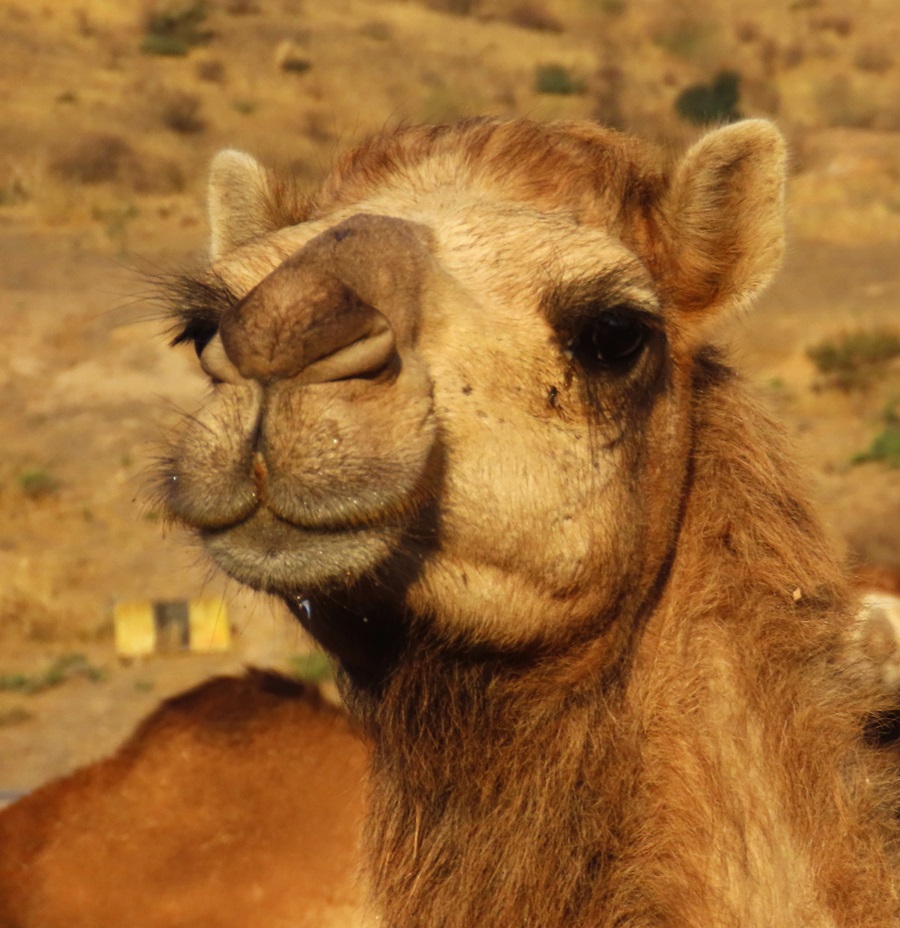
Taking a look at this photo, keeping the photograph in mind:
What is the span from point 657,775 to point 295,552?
113cm

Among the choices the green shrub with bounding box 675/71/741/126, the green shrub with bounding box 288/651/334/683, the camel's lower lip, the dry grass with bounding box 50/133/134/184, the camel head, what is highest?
the green shrub with bounding box 675/71/741/126

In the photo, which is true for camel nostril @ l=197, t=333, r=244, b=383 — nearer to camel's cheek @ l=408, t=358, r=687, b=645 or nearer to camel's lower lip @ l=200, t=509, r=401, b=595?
camel's lower lip @ l=200, t=509, r=401, b=595

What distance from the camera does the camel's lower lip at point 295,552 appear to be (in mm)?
3037

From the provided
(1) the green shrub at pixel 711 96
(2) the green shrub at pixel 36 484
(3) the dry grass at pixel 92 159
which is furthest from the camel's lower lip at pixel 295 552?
(1) the green shrub at pixel 711 96

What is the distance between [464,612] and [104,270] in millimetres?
18813

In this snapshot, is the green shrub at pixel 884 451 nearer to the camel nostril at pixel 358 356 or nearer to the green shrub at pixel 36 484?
the green shrub at pixel 36 484

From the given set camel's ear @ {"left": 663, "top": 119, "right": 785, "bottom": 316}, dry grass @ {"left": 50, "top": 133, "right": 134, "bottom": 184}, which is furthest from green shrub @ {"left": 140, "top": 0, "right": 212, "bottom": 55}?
camel's ear @ {"left": 663, "top": 119, "right": 785, "bottom": 316}

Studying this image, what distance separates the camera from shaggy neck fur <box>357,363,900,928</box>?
3465 millimetres

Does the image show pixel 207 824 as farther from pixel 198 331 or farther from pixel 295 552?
pixel 295 552

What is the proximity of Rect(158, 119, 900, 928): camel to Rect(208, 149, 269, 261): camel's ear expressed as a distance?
17.3 inches

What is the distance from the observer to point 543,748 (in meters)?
3.57

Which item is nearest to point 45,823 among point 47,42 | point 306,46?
point 47,42

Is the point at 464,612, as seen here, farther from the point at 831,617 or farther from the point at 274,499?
the point at 831,617

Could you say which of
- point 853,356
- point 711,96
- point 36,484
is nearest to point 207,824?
point 36,484
